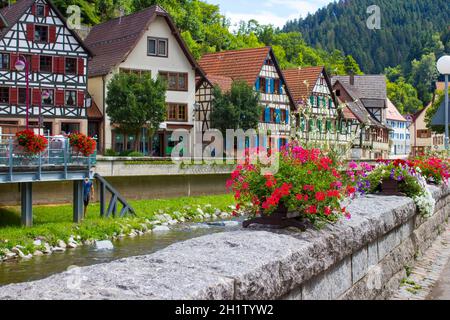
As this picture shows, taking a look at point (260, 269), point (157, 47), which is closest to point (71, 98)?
point (157, 47)

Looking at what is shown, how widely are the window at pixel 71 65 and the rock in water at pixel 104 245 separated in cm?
2224

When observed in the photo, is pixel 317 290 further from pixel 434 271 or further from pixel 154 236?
pixel 154 236

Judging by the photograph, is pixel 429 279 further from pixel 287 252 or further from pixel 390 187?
pixel 287 252

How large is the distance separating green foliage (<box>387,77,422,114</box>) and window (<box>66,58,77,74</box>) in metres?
117

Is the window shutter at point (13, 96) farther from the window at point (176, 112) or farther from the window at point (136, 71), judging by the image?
the window at point (176, 112)

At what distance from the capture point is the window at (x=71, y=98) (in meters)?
44.6

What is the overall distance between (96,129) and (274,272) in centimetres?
4356

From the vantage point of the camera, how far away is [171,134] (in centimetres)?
5075

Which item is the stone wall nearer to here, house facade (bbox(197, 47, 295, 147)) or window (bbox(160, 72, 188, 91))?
window (bbox(160, 72, 188, 91))

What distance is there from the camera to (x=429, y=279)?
29.4 ft

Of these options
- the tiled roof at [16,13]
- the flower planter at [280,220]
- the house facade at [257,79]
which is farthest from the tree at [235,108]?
the flower planter at [280,220]

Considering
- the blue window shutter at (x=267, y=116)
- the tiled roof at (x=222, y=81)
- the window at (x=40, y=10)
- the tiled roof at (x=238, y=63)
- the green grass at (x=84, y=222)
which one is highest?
the window at (x=40, y=10)

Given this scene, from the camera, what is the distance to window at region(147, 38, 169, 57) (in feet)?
159

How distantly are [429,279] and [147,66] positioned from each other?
41.2m
